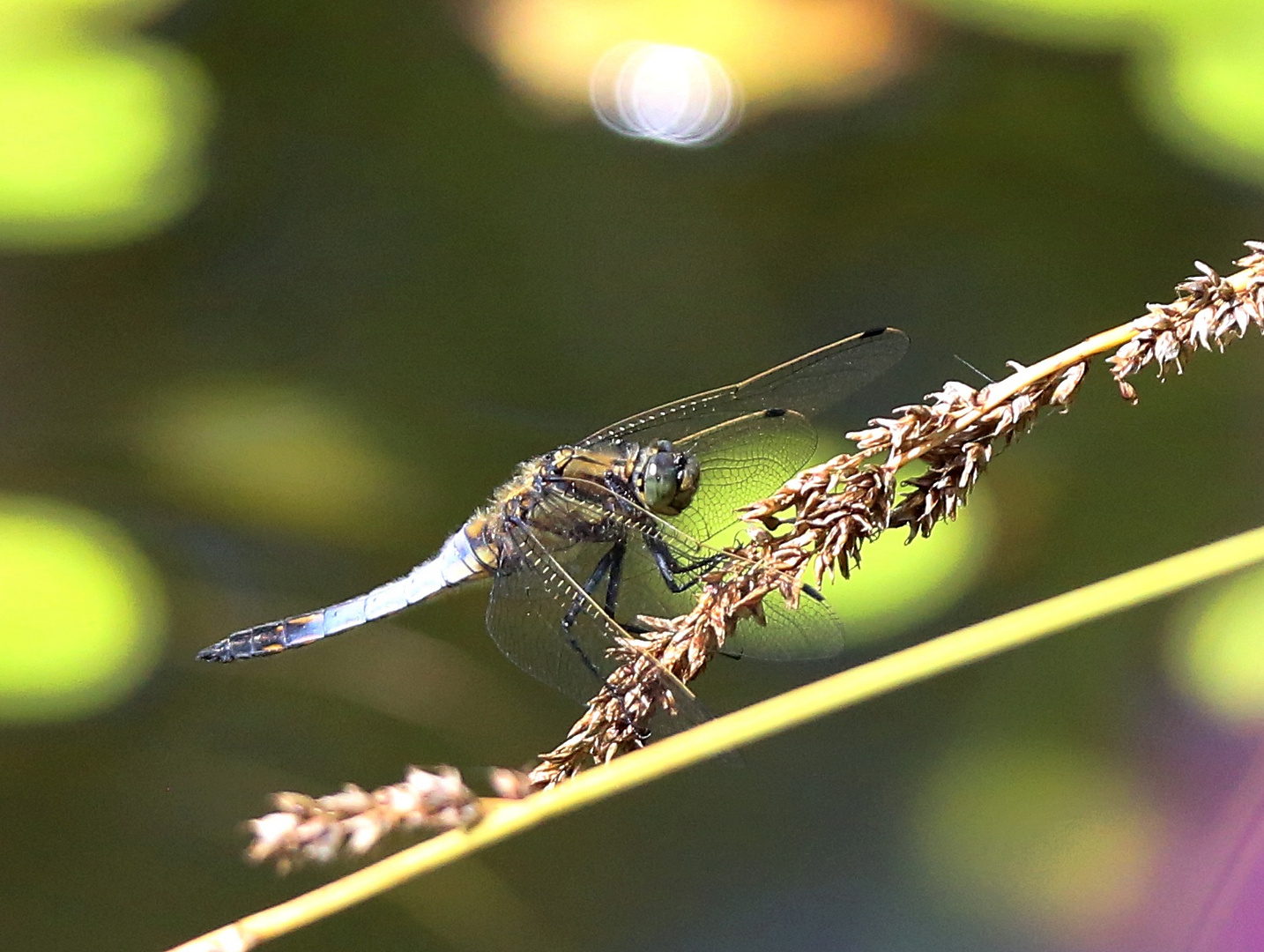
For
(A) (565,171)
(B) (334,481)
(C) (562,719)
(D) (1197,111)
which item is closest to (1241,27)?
(D) (1197,111)

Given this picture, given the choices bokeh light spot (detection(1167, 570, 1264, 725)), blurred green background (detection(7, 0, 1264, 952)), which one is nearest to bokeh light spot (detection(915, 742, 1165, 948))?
blurred green background (detection(7, 0, 1264, 952))

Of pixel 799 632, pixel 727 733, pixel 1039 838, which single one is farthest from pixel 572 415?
pixel 727 733

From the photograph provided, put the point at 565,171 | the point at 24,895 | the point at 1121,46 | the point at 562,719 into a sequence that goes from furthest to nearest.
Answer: the point at 565,171
the point at 1121,46
the point at 562,719
the point at 24,895

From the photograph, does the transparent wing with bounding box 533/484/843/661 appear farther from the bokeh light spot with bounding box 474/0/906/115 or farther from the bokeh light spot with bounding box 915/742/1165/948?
the bokeh light spot with bounding box 474/0/906/115

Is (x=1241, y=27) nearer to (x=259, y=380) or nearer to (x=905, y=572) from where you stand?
(x=905, y=572)

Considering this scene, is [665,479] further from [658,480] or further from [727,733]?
[727,733]

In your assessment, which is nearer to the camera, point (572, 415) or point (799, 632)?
point (799, 632)

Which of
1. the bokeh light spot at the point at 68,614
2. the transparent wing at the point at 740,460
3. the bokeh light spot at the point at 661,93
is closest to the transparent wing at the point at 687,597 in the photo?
the transparent wing at the point at 740,460
